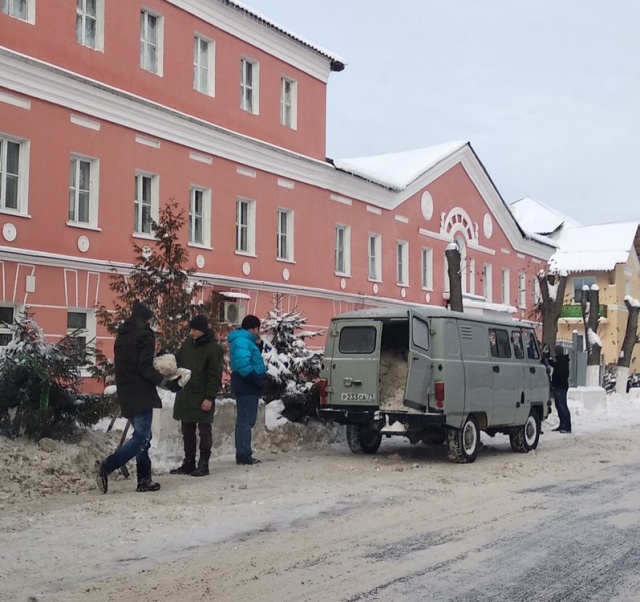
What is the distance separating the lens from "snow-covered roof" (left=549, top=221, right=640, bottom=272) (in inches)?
2147

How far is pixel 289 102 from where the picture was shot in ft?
84.7

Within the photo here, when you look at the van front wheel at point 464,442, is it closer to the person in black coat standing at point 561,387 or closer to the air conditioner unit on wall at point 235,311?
the person in black coat standing at point 561,387

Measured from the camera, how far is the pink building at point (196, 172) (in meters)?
17.9

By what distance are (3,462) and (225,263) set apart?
43.6ft

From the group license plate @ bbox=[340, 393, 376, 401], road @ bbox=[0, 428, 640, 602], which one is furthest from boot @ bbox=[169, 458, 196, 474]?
license plate @ bbox=[340, 393, 376, 401]

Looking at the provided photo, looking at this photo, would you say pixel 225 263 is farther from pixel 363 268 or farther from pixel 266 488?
pixel 266 488

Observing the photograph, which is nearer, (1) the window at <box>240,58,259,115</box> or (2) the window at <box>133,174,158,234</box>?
(2) the window at <box>133,174,158,234</box>

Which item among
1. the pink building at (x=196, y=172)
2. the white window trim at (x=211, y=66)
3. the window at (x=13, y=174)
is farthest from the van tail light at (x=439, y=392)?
the white window trim at (x=211, y=66)

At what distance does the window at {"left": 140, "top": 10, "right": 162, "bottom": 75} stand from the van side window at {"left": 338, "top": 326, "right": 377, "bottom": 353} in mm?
10419

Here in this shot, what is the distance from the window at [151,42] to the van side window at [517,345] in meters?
11.0

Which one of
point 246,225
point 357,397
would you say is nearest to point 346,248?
point 246,225

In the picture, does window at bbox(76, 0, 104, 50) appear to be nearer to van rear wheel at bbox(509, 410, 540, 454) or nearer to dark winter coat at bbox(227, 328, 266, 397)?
dark winter coat at bbox(227, 328, 266, 397)

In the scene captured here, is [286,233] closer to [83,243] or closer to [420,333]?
[83,243]

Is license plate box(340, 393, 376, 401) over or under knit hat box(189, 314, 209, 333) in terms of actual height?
under
